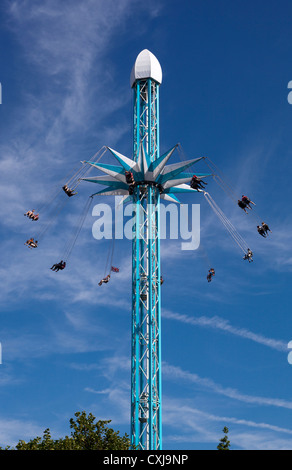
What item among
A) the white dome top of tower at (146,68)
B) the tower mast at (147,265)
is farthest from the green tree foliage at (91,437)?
the white dome top of tower at (146,68)

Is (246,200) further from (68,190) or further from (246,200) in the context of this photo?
(68,190)

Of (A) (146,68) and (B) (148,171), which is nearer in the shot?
(B) (148,171)

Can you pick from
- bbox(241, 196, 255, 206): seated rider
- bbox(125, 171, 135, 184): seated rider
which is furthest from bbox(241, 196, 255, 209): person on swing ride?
bbox(125, 171, 135, 184): seated rider

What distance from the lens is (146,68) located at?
202ft

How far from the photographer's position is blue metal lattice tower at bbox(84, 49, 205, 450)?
52.0m

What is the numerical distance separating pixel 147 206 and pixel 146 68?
43.6 ft

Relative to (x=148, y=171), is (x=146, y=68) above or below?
above

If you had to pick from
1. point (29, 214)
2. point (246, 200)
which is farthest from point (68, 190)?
point (246, 200)

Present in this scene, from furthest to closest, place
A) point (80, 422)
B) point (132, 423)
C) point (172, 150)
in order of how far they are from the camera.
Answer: point (172, 150) < point (132, 423) < point (80, 422)
